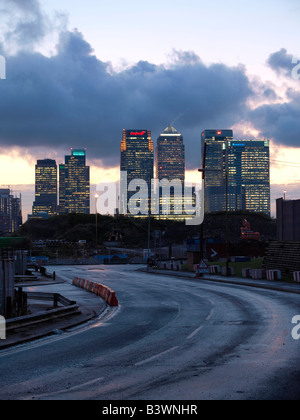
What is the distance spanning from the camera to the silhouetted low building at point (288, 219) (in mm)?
48625

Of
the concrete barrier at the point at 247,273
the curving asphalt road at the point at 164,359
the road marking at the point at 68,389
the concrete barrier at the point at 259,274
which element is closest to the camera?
the road marking at the point at 68,389

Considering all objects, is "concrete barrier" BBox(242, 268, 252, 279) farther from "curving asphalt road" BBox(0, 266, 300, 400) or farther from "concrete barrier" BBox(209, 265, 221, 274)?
"curving asphalt road" BBox(0, 266, 300, 400)

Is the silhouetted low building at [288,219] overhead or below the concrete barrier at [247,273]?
overhead

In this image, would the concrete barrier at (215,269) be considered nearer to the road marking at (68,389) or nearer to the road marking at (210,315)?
the road marking at (210,315)

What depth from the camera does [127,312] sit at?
957 inches

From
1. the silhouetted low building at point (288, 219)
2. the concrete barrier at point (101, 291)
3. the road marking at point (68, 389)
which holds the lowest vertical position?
the concrete barrier at point (101, 291)

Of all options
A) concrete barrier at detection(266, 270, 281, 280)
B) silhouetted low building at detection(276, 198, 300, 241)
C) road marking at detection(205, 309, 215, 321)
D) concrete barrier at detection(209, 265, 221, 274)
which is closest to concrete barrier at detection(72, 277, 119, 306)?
road marking at detection(205, 309, 215, 321)

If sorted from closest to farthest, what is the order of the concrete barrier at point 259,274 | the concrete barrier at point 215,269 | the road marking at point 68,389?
the road marking at point 68,389 < the concrete barrier at point 259,274 < the concrete barrier at point 215,269

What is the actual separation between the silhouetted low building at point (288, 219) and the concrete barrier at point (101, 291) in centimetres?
2173

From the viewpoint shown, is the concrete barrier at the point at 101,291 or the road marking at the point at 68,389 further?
the concrete barrier at the point at 101,291

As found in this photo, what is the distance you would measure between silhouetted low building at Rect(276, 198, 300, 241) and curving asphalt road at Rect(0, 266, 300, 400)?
86.3 ft

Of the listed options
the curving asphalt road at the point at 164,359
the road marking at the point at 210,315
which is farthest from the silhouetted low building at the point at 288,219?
the road marking at the point at 210,315
